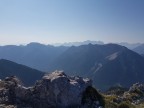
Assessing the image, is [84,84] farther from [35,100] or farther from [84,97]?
[35,100]

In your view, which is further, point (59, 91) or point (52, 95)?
point (52, 95)

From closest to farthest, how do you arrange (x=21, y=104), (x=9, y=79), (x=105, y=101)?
(x=21, y=104), (x=105, y=101), (x=9, y=79)

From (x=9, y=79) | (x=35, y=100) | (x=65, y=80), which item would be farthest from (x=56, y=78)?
(x=9, y=79)

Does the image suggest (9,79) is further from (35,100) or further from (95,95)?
(95,95)

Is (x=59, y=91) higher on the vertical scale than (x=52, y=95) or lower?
higher

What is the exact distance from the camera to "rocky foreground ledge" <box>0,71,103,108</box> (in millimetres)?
33344

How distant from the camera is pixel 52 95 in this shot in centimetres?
3381

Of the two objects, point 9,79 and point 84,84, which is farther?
point 9,79

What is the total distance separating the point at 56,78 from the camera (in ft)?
114

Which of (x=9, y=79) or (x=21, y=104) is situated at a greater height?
(x=9, y=79)

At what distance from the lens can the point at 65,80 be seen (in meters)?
34.7

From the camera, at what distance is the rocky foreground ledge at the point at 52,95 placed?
33344mm

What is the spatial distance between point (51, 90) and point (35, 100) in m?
2.36

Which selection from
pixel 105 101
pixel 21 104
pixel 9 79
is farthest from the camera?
pixel 9 79
